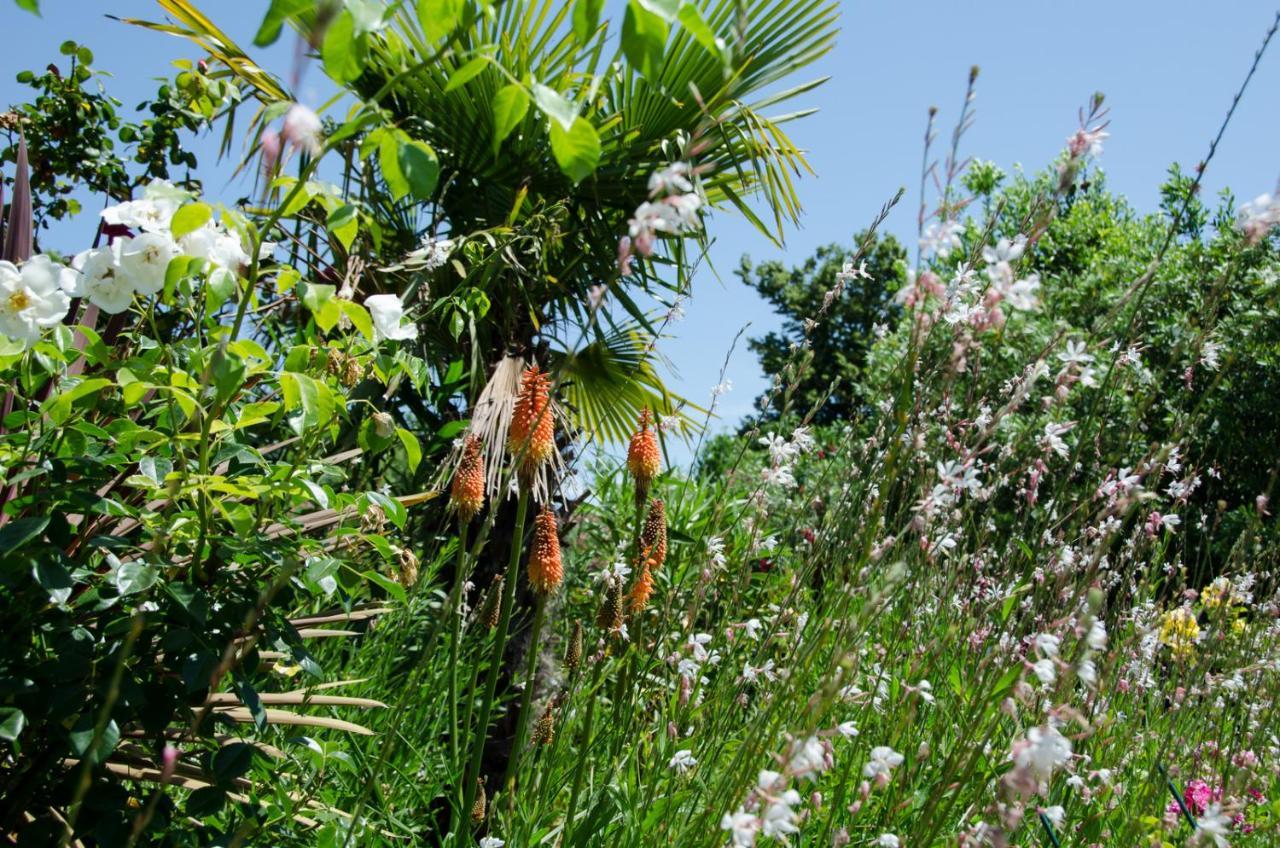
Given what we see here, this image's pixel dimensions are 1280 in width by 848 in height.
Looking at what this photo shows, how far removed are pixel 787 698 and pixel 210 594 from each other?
0.86 m

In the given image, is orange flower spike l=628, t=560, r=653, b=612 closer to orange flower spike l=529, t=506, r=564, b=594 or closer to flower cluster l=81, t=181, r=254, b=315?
orange flower spike l=529, t=506, r=564, b=594

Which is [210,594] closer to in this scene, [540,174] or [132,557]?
[132,557]

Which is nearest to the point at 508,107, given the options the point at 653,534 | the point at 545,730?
the point at 653,534

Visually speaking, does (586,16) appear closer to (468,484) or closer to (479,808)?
(468,484)

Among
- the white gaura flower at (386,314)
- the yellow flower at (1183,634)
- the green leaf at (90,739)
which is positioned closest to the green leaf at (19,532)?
the green leaf at (90,739)

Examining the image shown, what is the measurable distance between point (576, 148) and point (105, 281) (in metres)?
0.82

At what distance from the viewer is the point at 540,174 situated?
3926mm

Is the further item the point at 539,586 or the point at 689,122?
the point at 689,122

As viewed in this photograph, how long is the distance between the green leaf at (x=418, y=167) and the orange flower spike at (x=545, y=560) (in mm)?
903

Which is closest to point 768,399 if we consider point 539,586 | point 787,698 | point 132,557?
point 539,586

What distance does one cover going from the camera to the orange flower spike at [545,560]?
1.72 metres

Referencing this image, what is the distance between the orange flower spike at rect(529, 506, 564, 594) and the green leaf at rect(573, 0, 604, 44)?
3.46 feet

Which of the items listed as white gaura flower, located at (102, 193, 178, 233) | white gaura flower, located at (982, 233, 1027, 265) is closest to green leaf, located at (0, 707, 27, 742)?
white gaura flower, located at (102, 193, 178, 233)

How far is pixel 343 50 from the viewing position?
0.85m
